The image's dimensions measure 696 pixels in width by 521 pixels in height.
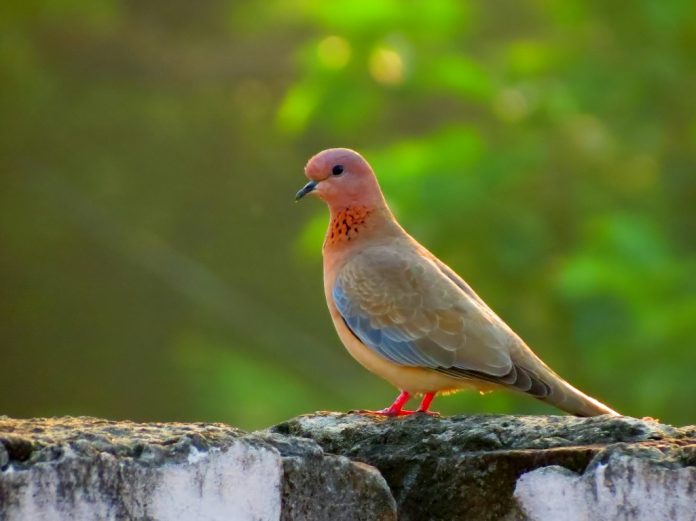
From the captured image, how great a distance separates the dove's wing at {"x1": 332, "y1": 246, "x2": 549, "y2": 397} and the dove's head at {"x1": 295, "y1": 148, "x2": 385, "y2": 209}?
23 centimetres

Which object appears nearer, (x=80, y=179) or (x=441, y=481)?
(x=441, y=481)

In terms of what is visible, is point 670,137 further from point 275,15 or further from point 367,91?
point 275,15

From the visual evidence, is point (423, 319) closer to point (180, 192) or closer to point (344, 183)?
point (344, 183)

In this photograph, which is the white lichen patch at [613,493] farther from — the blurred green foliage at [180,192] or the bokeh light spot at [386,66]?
the blurred green foliage at [180,192]

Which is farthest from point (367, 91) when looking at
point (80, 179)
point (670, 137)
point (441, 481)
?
point (441, 481)

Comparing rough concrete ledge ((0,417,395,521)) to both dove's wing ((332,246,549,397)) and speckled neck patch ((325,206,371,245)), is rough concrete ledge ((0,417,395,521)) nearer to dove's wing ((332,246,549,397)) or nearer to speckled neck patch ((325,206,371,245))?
dove's wing ((332,246,549,397))

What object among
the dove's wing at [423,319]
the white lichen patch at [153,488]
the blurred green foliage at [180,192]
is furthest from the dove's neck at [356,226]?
the blurred green foliage at [180,192]

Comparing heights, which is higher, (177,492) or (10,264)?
(10,264)

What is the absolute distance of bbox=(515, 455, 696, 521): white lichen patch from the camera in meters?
2.50

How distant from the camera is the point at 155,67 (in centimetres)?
1370

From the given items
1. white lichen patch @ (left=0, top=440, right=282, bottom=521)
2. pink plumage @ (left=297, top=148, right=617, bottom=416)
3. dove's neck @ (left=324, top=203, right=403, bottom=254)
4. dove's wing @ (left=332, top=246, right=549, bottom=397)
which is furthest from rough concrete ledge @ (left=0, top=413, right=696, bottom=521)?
dove's neck @ (left=324, top=203, right=403, bottom=254)

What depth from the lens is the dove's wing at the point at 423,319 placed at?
4230 millimetres

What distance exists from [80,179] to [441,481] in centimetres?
1182

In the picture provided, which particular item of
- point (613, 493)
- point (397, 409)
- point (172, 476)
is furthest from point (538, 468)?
point (397, 409)
